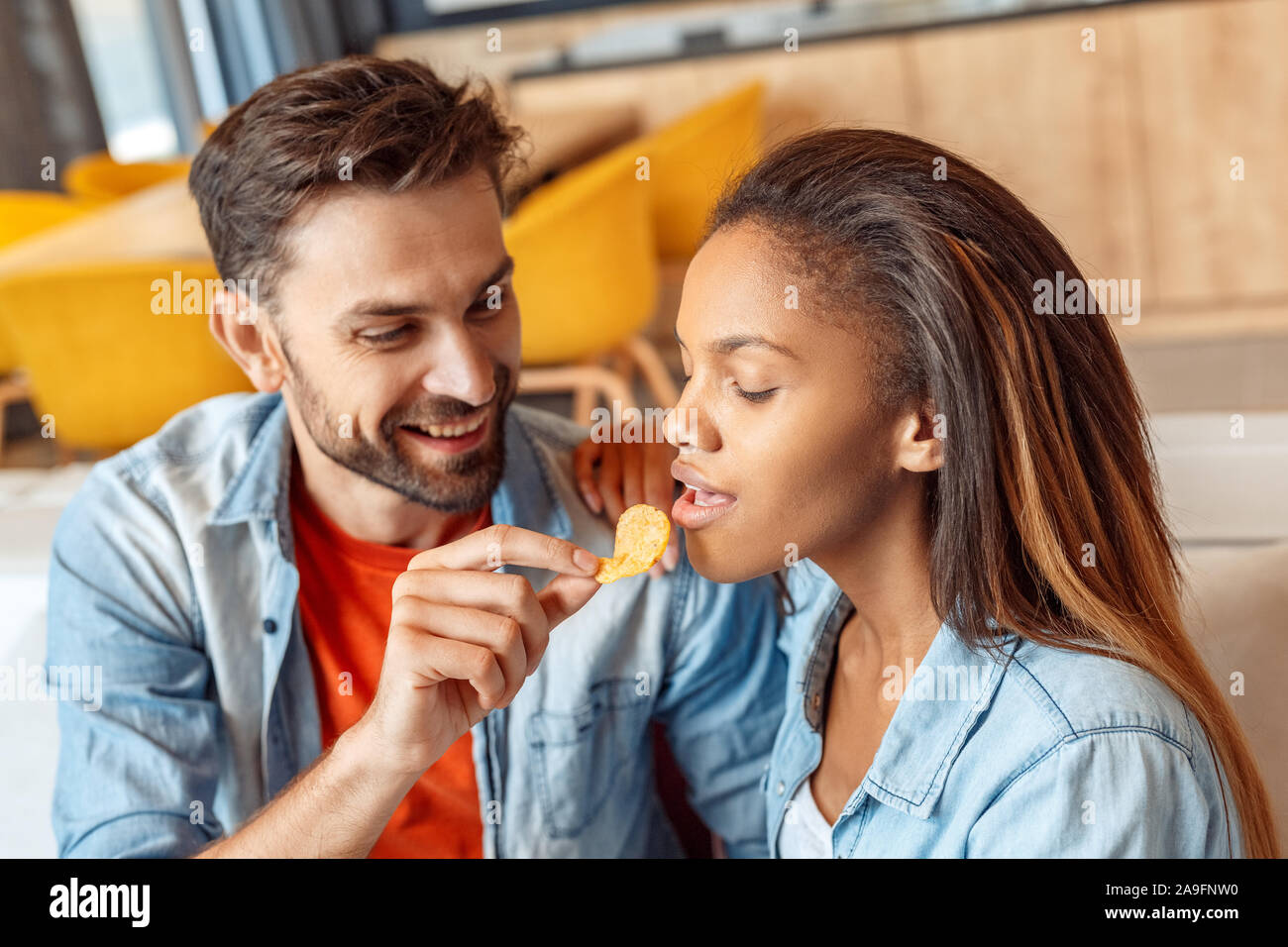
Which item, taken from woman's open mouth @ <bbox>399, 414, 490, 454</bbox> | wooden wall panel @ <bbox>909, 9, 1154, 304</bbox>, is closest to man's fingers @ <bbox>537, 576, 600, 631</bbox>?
woman's open mouth @ <bbox>399, 414, 490, 454</bbox>

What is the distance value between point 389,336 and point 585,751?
446mm

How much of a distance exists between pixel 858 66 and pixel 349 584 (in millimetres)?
3290

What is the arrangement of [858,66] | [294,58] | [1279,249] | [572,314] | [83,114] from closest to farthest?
[572,314] → [1279,249] → [858,66] → [83,114] → [294,58]

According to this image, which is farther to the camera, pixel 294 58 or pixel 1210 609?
pixel 294 58

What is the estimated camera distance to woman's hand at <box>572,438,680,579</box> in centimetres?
108

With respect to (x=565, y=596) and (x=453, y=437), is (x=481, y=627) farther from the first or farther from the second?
(x=453, y=437)

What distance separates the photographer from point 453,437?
110cm

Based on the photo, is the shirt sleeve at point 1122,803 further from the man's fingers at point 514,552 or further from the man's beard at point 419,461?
the man's beard at point 419,461

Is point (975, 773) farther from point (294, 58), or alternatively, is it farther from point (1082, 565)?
point (294, 58)

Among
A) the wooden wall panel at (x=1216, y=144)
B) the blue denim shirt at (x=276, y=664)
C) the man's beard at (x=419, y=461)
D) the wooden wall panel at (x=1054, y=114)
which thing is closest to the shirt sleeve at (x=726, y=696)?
the blue denim shirt at (x=276, y=664)

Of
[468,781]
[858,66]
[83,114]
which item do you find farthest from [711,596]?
[83,114]

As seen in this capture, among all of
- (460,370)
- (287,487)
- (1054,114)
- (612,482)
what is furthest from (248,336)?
(1054,114)
